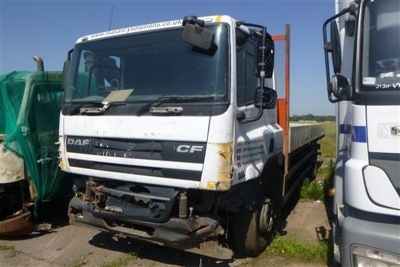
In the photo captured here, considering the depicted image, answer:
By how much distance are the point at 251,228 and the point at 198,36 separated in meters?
2.23

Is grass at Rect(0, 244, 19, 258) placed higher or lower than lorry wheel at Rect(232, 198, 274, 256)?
lower

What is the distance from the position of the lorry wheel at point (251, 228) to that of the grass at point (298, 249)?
0.70 ft

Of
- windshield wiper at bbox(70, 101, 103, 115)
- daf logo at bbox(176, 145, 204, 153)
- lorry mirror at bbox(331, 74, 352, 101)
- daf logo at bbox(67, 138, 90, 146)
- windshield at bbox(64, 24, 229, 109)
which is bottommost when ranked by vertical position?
daf logo at bbox(176, 145, 204, 153)

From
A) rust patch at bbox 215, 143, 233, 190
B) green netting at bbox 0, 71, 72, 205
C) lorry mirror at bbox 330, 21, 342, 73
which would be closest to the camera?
lorry mirror at bbox 330, 21, 342, 73

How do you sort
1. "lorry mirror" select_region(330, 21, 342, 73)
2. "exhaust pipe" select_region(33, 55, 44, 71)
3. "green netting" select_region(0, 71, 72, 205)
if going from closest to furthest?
1. "lorry mirror" select_region(330, 21, 342, 73)
2. "green netting" select_region(0, 71, 72, 205)
3. "exhaust pipe" select_region(33, 55, 44, 71)

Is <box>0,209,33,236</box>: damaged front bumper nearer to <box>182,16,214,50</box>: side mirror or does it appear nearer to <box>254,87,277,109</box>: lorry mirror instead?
<box>182,16,214,50</box>: side mirror

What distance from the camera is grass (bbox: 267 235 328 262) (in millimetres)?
4172

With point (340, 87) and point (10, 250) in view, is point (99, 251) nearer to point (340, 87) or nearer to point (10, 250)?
point (10, 250)

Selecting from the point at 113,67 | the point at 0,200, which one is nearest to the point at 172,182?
the point at 113,67

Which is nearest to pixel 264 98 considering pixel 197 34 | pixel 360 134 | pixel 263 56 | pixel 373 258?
pixel 263 56

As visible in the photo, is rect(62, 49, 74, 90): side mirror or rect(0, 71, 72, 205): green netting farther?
rect(0, 71, 72, 205): green netting

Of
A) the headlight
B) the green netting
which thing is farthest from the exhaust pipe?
the headlight

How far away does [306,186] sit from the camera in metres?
7.53

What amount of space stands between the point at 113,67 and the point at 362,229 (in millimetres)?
3074
